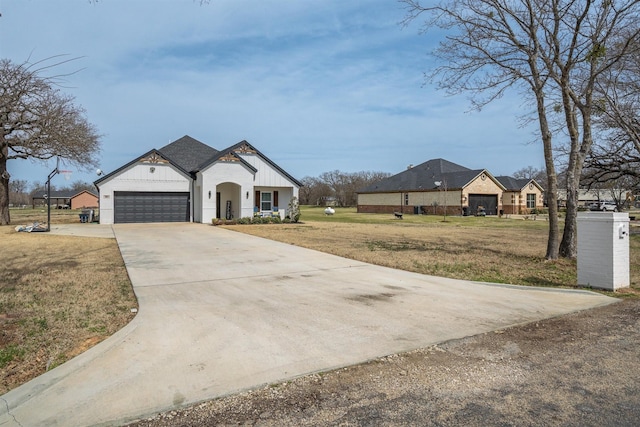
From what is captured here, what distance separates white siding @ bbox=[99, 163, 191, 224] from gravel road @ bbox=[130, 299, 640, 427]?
25.9 meters

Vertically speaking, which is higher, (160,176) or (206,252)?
(160,176)

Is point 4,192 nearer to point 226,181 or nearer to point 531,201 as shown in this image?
point 226,181

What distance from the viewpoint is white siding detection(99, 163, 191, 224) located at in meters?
25.7

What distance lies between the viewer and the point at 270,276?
28.3 feet

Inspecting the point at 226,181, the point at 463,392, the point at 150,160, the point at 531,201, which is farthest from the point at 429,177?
the point at 463,392

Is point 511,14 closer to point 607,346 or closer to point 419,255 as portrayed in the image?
point 419,255

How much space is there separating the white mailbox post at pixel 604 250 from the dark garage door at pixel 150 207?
2479 centimetres

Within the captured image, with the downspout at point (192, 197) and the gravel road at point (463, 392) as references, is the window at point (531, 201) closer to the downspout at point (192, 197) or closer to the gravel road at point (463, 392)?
the downspout at point (192, 197)

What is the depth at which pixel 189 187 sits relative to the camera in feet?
92.3

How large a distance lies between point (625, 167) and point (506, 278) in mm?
13282

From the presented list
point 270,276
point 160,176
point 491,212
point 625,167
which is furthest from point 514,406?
point 491,212

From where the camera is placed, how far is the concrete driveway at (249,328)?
3.31 metres

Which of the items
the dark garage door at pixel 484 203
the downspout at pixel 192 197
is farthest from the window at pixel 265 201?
the dark garage door at pixel 484 203

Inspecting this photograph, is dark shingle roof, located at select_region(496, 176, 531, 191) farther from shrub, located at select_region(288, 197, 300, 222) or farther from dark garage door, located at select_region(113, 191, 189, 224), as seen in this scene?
dark garage door, located at select_region(113, 191, 189, 224)
